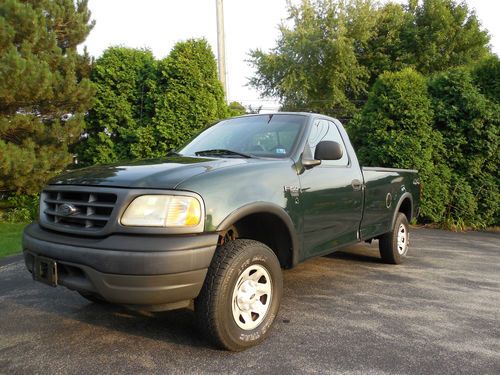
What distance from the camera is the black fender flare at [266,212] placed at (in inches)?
109

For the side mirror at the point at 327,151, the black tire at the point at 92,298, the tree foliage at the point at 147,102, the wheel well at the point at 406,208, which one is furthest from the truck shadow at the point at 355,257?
the tree foliage at the point at 147,102

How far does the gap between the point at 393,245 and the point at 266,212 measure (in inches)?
120

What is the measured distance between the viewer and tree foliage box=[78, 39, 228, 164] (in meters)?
8.80

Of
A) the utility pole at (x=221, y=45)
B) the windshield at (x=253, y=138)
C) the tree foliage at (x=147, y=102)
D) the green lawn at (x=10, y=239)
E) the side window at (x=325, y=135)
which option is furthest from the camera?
the utility pole at (x=221, y=45)

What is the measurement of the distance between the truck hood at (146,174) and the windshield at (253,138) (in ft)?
1.67

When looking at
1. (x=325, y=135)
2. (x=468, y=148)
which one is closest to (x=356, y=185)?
(x=325, y=135)

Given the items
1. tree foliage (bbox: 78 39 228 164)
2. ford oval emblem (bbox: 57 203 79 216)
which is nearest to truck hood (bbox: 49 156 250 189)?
ford oval emblem (bbox: 57 203 79 216)

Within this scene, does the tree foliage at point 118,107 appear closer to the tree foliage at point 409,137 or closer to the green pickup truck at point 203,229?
the tree foliage at point 409,137

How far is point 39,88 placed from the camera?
7129mm

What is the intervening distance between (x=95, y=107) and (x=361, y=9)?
72.9 ft

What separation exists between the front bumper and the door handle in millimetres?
2162

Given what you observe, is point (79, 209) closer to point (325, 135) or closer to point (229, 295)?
point (229, 295)

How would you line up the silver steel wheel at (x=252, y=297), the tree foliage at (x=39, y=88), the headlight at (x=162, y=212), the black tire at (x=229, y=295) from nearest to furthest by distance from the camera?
the headlight at (x=162, y=212), the black tire at (x=229, y=295), the silver steel wheel at (x=252, y=297), the tree foliage at (x=39, y=88)

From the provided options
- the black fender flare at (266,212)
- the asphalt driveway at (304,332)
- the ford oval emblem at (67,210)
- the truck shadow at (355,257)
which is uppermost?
the ford oval emblem at (67,210)
